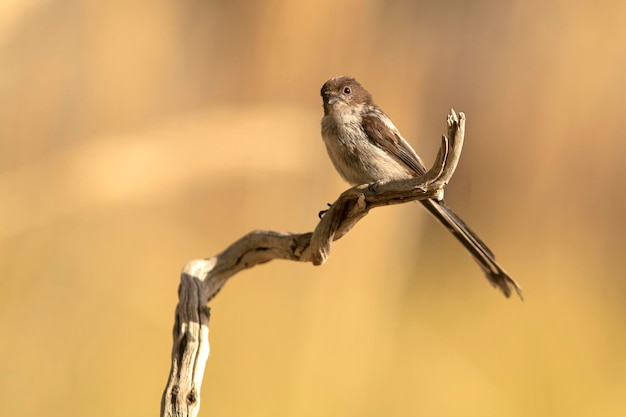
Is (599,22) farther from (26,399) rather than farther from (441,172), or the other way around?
(26,399)

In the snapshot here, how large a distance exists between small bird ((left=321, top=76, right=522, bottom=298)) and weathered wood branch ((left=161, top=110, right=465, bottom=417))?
43 cm

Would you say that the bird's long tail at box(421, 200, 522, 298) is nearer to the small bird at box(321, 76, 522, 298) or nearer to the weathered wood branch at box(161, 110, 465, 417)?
the small bird at box(321, 76, 522, 298)

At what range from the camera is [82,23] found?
3.02 meters

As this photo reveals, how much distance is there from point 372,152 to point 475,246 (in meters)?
0.46

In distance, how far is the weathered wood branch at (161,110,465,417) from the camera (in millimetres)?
1569

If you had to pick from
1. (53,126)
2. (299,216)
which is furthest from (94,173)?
(299,216)

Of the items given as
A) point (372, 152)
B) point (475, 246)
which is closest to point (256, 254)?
point (372, 152)

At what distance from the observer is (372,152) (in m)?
2.24

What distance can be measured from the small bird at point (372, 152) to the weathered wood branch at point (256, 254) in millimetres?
427

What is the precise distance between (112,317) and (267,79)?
129cm

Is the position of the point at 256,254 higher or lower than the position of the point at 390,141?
lower

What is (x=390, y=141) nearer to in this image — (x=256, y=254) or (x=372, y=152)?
(x=372, y=152)

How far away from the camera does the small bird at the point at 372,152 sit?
7.29 ft

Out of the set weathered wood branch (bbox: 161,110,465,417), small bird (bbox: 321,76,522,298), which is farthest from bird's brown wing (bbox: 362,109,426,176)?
weathered wood branch (bbox: 161,110,465,417)
